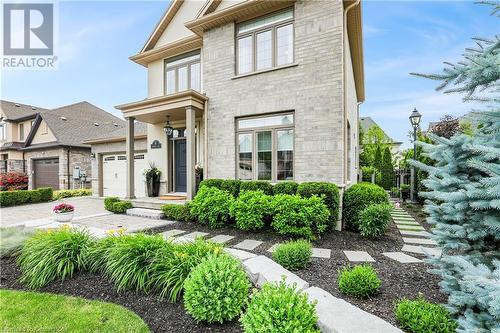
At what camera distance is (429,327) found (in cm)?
201

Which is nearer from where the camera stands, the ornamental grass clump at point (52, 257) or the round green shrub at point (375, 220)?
the ornamental grass clump at point (52, 257)

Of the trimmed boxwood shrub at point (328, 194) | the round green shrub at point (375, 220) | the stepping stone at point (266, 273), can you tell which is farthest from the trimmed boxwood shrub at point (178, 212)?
the round green shrub at point (375, 220)

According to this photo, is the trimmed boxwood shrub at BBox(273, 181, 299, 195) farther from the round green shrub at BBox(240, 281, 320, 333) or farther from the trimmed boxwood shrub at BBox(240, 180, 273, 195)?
the round green shrub at BBox(240, 281, 320, 333)

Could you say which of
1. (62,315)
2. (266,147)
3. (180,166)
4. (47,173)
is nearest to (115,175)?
(180,166)

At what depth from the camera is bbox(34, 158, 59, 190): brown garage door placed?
16391 mm

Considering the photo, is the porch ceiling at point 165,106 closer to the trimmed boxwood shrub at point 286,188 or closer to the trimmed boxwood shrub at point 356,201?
the trimmed boxwood shrub at point 286,188

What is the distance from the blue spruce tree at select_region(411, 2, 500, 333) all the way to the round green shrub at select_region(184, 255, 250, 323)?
186cm

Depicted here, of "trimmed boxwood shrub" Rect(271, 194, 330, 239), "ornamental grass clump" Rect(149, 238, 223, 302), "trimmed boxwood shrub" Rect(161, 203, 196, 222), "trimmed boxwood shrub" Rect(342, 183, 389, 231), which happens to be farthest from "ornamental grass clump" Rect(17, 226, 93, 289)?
"trimmed boxwood shrub" Rect(342, 183, 389, 231)

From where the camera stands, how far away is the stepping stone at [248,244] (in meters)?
4.78

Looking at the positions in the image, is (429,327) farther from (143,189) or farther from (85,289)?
(143,189)

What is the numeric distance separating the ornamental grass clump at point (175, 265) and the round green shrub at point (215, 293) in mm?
298

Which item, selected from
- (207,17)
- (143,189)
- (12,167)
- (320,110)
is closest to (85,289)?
(320,110)

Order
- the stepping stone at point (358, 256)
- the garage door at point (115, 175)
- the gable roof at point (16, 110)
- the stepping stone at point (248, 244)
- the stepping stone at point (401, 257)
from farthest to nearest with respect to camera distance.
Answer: the gable roof at point (16, 110), the garage door at point (115, 175), the stepping stone at point (248, 244), the stepping stone at point (358, 256), the stepping stone at point (401, 257)

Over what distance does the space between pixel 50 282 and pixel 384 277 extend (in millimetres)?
4671
